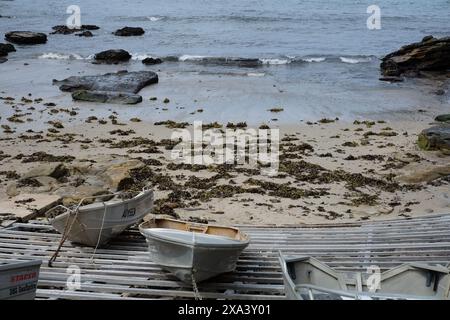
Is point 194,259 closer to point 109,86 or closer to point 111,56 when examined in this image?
point 109,86

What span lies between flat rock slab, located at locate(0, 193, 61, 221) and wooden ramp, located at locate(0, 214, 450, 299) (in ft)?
2.28

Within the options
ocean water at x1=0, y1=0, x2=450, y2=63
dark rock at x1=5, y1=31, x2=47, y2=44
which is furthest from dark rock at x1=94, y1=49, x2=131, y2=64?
dark rock at x1=5, y1=31, x2=47, y2=44

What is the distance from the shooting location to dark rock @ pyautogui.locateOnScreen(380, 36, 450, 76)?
32.2 meters

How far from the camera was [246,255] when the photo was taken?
899cm

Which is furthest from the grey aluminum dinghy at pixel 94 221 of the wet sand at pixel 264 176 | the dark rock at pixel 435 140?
the dark rock at pixel 435 140

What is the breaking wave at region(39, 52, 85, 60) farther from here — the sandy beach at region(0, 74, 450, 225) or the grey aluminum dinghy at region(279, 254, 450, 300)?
the grey aluminum dinghy at region(279, 254, 450, 300)

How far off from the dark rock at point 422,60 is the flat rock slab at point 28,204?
79.7 ft

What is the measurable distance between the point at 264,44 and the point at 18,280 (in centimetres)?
3938

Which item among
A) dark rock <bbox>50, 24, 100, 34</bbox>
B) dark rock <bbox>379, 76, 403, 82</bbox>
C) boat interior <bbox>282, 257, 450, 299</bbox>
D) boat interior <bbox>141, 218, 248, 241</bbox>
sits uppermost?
dark rock <bbox>50, 24, 100, 34</bbox>

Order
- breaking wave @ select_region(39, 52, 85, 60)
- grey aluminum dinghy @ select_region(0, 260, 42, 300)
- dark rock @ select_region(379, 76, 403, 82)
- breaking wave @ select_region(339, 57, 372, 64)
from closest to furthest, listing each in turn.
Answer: grey aluminum dinghy @ select_region(0, 260, 42, 300) < dark rock @ select_region(379, 76, 403, 82) < breaking wave @ select_region(39, 52, 85, 60) < breaking wave @ select_region(339, 57, 372, 64)

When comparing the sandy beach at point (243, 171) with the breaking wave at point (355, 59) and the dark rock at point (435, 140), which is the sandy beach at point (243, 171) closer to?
the dark rock at point (435, 140)

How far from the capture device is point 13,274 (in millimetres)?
6016

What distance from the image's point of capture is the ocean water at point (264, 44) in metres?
25.1

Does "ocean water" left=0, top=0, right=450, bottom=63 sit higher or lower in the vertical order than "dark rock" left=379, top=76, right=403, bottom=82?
higher
